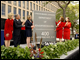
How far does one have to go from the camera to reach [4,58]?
144 inches

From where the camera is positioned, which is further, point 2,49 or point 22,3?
point 22,3

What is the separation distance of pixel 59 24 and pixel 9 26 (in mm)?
2823

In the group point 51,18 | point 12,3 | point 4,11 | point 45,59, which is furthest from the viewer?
point 12,3

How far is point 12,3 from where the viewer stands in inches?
1219

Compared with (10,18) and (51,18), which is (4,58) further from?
(51,18)

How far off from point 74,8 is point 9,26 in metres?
29.1

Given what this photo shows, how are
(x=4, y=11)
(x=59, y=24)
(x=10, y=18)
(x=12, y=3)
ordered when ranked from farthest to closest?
(x=12, y=3) → (x=4, y=11) → (x=59, y=24) → (x=10, y=18)

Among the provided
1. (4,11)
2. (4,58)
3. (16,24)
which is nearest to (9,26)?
(16,24)

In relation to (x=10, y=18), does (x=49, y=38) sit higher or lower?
lower

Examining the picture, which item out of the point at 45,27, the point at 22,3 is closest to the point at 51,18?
the point at 45,27

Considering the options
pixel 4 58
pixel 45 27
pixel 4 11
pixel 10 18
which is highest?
pixel 4 11

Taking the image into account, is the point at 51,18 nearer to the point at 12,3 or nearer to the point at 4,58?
the point at 4,58

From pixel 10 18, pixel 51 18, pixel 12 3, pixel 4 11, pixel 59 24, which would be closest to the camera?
pixel 10 18

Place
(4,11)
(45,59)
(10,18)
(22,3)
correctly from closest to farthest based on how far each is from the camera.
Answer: (45,59) → (10,18) → (4,11) → (22,3)
